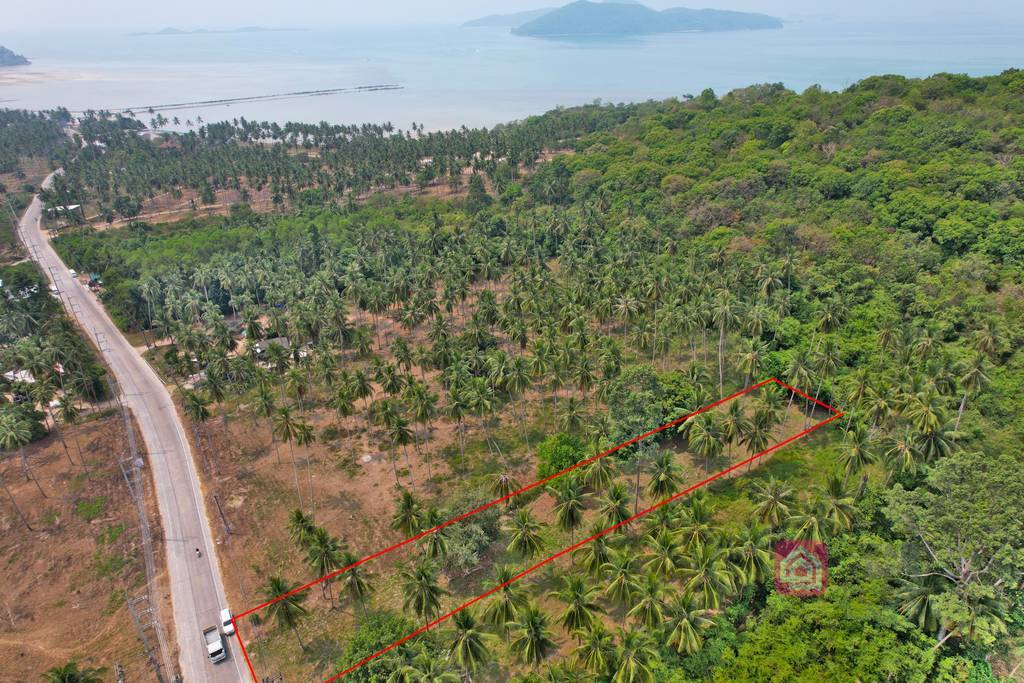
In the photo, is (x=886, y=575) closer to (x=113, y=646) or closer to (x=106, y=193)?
(x=113, y=646)

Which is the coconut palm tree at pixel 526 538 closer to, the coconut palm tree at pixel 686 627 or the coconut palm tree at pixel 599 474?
the coconut palm tree at pixel 599 474

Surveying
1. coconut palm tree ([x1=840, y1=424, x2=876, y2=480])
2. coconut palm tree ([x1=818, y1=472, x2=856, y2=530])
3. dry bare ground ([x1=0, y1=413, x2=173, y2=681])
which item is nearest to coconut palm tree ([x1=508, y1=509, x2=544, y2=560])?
coconut palm tree ([x1=818, y1=472, x2=856, y2=530])

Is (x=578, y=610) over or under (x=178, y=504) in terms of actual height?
over

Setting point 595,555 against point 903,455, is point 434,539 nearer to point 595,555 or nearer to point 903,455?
point 595,555

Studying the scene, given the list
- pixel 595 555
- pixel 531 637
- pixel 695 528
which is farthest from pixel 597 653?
pixel 695 528

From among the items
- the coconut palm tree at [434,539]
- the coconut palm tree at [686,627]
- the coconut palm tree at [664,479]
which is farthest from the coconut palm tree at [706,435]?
the coconut palm tree at [434,539]

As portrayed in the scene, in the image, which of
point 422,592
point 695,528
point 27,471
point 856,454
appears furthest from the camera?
point 27,471
